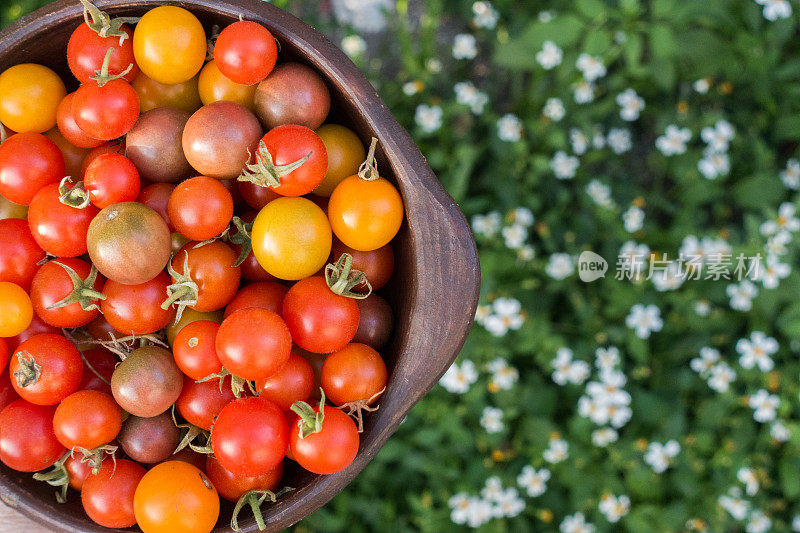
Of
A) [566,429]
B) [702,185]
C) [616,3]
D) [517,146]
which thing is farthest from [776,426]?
[616,3]

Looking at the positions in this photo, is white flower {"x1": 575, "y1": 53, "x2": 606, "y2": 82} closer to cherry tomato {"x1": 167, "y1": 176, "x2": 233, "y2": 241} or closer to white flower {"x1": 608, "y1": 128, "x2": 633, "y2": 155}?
white flower {"x1": 608, "y1": 128, "x2": 633, "y2": 155}

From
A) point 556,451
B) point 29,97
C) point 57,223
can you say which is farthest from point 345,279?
point 556,451

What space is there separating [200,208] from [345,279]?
212 millimetres

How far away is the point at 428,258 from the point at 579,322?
2.80 feet

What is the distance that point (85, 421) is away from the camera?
84 cm

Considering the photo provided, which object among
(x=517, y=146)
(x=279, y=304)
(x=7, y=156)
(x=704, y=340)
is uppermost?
(x=7, y=156)

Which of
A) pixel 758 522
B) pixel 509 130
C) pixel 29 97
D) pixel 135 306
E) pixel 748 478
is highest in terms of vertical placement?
pixel 29 97

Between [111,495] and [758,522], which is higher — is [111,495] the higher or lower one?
the higher one

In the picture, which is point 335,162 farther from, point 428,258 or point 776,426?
point 776,426

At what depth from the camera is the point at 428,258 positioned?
878 mm

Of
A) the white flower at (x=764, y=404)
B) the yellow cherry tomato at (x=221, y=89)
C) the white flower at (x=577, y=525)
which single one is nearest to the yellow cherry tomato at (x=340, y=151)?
the yellow cherry tomato at (x=221, y=89)

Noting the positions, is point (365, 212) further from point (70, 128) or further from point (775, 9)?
point (775, 9)

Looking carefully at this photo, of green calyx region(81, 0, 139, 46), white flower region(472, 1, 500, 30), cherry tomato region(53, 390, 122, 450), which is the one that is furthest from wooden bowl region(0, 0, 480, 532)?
white flower region(472, 1, 500, 30)

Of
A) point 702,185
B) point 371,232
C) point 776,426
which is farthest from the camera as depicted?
point 702,185
